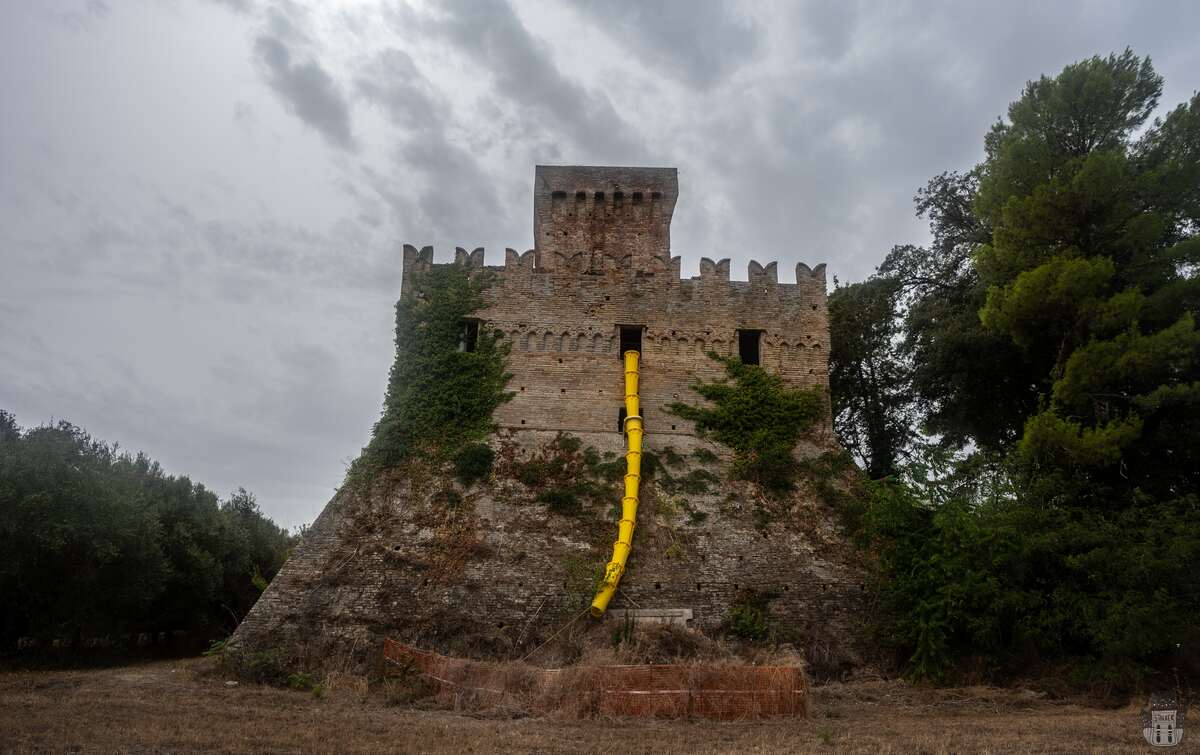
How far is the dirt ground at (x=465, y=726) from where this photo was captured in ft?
30.5

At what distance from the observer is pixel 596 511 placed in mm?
18328

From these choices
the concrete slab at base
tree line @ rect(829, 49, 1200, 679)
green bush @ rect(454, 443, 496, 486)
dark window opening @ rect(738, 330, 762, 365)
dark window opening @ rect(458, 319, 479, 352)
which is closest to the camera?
tree line @ rect(829, 49, 1200, 679)

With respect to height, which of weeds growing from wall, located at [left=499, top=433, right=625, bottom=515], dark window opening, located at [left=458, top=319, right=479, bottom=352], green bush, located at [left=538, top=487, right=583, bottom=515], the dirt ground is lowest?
the dirt ground

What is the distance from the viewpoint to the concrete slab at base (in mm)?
16203

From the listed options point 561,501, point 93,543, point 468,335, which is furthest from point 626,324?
point 93,543

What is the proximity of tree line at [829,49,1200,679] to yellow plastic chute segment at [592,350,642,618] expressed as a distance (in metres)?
5.02

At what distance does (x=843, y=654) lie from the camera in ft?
53.3

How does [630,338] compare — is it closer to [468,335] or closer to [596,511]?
[468,335]

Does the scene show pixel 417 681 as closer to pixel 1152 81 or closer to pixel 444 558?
pixel 444 558

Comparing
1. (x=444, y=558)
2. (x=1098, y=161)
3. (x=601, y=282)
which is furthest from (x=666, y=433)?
(x=1098, y=161)

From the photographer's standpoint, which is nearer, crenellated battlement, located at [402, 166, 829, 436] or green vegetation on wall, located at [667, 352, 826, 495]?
green vegetation on wall, located at [667, 352, 826, 495]

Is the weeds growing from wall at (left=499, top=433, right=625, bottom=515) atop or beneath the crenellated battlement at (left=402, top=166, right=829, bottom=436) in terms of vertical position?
beneath

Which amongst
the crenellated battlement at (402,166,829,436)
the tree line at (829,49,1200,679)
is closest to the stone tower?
the crenellated battlement at (402,166,829,436)

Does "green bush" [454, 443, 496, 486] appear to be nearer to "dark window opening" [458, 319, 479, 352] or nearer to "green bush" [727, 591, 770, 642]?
"dark window opening" [458, 319, 479, 352]
